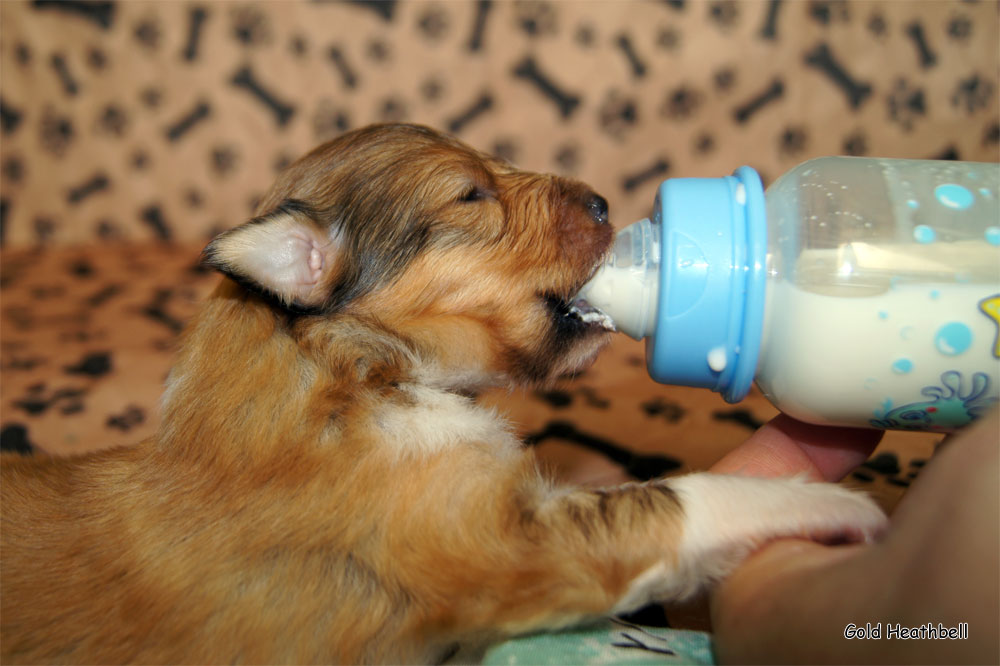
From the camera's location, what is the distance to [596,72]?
4801 millimetres

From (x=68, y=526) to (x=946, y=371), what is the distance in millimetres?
2259

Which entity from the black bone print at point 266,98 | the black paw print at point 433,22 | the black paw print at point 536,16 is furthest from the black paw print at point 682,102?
the black bone print at point 266,98

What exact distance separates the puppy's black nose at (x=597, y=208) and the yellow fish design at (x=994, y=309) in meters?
1.05

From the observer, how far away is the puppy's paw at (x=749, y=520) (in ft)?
A: 6.02

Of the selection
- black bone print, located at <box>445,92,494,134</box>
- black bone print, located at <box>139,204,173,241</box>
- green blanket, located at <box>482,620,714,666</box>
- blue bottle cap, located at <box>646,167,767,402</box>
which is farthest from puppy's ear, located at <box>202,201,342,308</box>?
black bone print, located at <box>139,204,173,241</box>

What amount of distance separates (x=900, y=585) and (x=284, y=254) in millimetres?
1587

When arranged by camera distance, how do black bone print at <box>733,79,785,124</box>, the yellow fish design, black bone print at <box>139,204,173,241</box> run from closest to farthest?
the yellow fish design
black bone print at <box>733,79,785,124</box>
black bone print at <box>139,204,173,241</box>

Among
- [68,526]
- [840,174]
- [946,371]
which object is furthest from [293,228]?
[946,371]

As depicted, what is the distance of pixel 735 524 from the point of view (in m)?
1.85

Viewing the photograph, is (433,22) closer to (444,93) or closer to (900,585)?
(444,93)

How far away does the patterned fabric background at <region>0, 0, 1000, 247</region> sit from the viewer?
4.65 meters

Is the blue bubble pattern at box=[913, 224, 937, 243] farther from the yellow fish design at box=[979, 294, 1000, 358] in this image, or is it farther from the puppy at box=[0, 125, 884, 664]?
the puppy at box=[0, 125, 884, 664]

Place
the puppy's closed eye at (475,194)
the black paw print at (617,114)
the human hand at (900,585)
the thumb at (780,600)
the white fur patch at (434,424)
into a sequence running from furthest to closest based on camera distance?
the black paw print at (617,114)
the puppy's closed eye at (475,194)
the white fur patch at (434,424)
the thumb at (780,600)
the human hand at (900,585)

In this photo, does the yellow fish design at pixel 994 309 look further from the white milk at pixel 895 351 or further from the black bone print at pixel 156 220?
the black bone print at pixel 156 220
